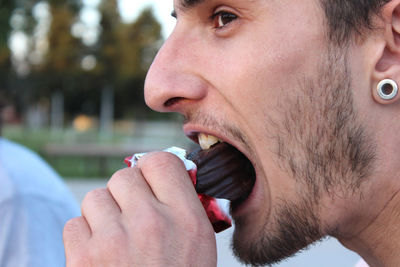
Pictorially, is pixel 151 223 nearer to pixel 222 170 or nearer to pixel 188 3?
pixel 222 170

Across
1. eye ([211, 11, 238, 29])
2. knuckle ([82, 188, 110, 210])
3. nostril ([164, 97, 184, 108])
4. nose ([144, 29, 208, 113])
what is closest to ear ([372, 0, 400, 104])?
eye ([211, 11, 238, 29])

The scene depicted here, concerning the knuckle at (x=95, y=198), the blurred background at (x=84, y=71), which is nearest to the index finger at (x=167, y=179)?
the knuckle at (x=95, y=198)

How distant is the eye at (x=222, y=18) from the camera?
1.87 meters

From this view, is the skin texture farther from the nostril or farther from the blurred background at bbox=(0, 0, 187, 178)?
the blurred background at bbox=(0, 0, 187, 178)

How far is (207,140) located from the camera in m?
2.03

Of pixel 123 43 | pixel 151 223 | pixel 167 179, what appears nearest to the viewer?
pixel 151 223

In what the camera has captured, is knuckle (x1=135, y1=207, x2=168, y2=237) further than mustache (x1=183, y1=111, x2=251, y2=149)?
No

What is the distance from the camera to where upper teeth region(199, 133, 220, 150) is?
2.00m

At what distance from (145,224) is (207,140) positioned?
0.59m

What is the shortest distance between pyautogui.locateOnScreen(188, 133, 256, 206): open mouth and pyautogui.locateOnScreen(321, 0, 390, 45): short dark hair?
0.62 metres

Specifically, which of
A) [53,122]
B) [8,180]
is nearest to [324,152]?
[8,180]

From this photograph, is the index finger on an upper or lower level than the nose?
lower

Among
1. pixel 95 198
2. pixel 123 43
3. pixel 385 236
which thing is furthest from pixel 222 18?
pixel 123 43

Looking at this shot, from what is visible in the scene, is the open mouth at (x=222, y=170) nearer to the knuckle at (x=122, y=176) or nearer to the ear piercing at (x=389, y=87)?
the knuckle at (x=122, y=176)
